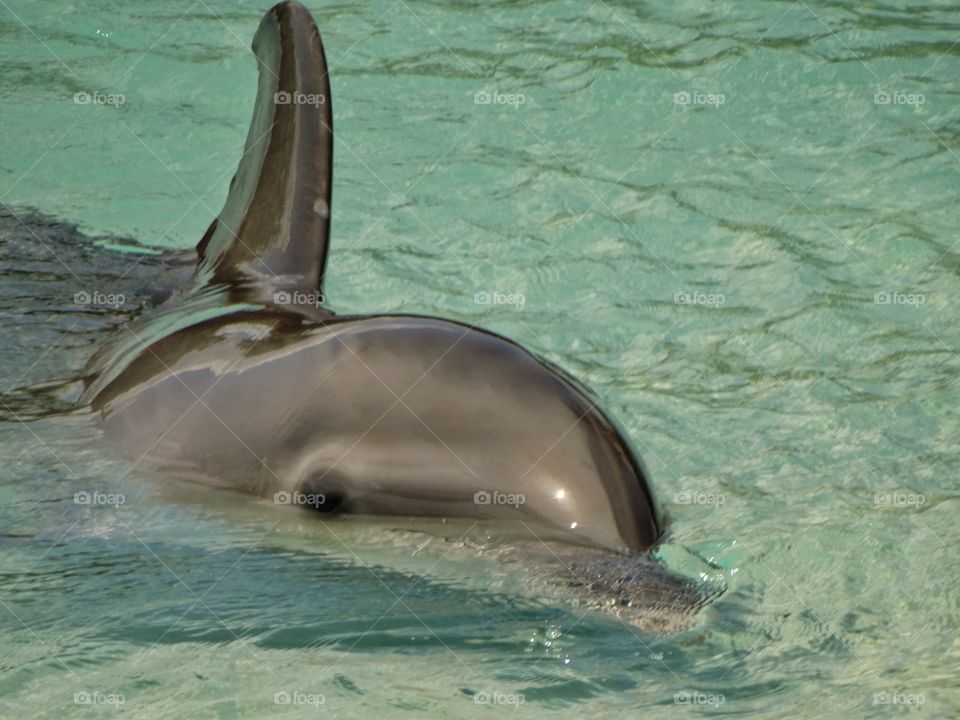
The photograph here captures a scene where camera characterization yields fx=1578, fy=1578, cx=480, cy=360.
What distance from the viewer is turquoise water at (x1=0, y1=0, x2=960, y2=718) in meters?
3.61

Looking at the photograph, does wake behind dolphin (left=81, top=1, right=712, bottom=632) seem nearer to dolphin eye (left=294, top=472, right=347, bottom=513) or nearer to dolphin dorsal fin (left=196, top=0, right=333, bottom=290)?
dolphin eye (left=294, top=472, right=347, bottom=513)

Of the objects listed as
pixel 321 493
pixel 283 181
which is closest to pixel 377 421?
pixel 321 493

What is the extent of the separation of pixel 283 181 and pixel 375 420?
1616 millimetres

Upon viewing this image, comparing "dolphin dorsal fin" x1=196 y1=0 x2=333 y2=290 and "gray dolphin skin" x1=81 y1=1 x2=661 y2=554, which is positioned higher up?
"dolphin dorsal fin" x1=196 y1=0 x2=333 y2=290

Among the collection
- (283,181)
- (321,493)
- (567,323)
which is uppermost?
(283,181)

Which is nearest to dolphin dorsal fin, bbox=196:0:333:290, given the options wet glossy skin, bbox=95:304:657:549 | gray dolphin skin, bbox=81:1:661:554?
gray dolphin skin, bbox=81:1:661:554

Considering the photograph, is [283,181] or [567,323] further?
[567,323]

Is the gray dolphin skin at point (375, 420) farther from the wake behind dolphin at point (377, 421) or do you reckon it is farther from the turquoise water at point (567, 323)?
the turquoise water at point (567, 323)

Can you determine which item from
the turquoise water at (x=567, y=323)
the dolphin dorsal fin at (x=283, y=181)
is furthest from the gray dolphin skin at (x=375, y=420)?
the dolphin dorsal fin at (x=283, y=181)

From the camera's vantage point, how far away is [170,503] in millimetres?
3891

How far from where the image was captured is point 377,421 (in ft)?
11.8

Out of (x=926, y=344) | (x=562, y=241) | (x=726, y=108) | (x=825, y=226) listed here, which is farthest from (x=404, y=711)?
(x=726, y=108)

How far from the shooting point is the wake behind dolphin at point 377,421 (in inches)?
136

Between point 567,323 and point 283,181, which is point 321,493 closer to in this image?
point 283,181
